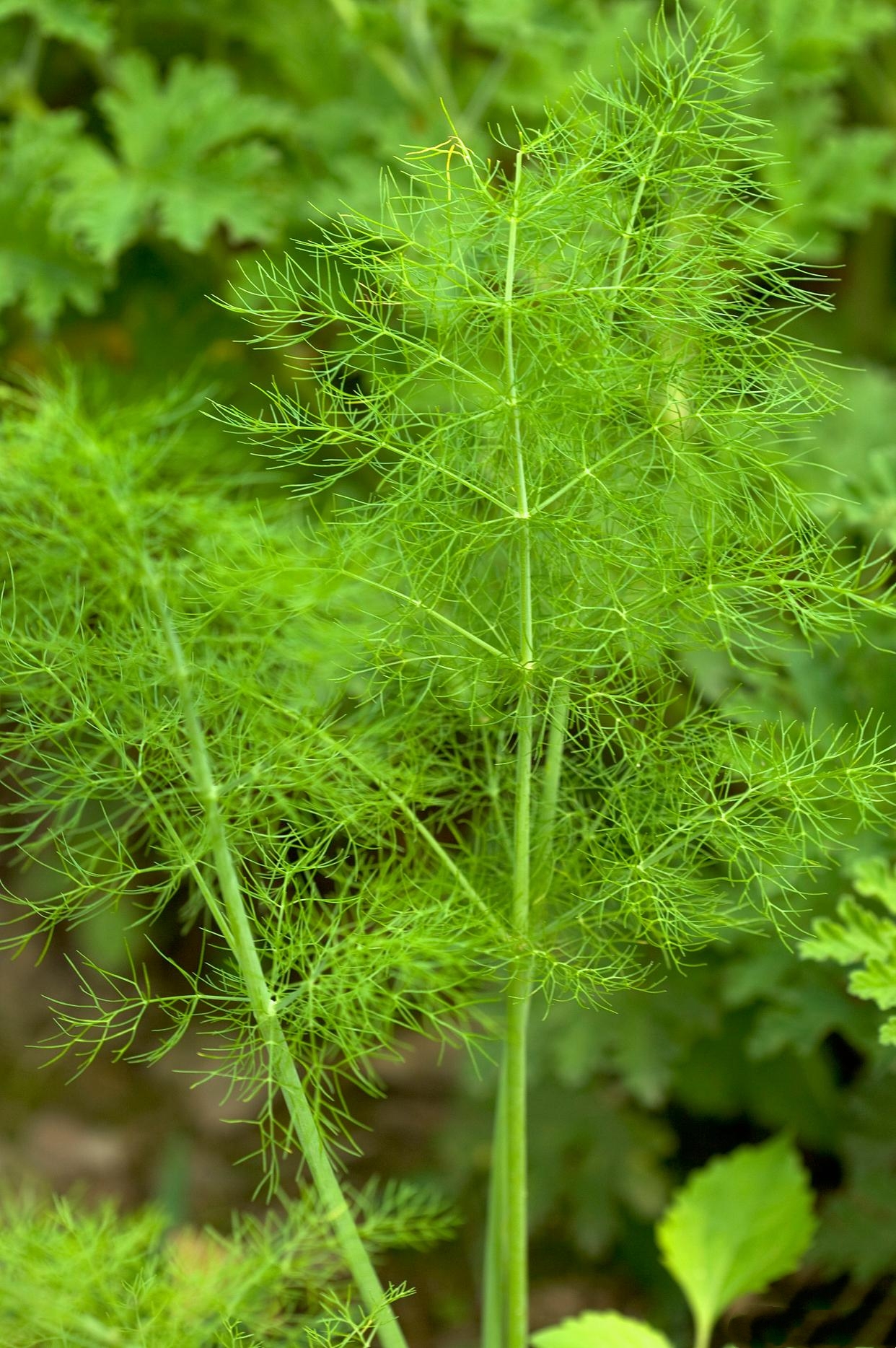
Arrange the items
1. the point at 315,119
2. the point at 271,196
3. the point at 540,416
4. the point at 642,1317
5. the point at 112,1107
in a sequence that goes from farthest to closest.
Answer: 1. the point at 112,1107
2. the point at 315,119
3. the point at 271,196
4. the point at 642,1317
5. the point at 540,416

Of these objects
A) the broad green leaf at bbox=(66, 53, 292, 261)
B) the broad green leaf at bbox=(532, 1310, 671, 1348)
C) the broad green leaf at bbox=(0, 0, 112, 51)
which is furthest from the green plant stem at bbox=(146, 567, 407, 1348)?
the broad green leaf at bbox=(0, 0, 112, 51)

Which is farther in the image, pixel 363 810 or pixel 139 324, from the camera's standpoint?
pixel 139 324

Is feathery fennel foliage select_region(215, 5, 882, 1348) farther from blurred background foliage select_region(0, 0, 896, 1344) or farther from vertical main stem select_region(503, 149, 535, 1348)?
blurred background foliage select_region(0, 0, 896, 1344)

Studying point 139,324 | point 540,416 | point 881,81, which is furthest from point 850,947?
point 881,81

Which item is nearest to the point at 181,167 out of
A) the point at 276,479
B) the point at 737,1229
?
the point at 276,479

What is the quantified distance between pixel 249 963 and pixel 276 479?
2.18 feet

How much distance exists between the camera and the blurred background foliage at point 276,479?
1148 millimetres

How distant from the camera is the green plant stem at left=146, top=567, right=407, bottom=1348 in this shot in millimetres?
672

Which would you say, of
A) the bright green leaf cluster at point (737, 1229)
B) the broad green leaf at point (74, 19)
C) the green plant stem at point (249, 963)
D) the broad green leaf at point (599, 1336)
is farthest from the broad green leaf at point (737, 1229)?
the broad green leaf at point (74, 19)

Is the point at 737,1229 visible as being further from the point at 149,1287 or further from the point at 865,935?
the point at 149,1287

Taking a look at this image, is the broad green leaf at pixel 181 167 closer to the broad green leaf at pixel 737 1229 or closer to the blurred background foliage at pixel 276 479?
the blurred background foliage at pixel 276 479

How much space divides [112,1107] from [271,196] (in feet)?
3.89

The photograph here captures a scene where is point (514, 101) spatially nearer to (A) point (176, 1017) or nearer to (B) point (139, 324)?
(B) point (139, 324)

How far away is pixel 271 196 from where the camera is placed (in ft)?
4.86
